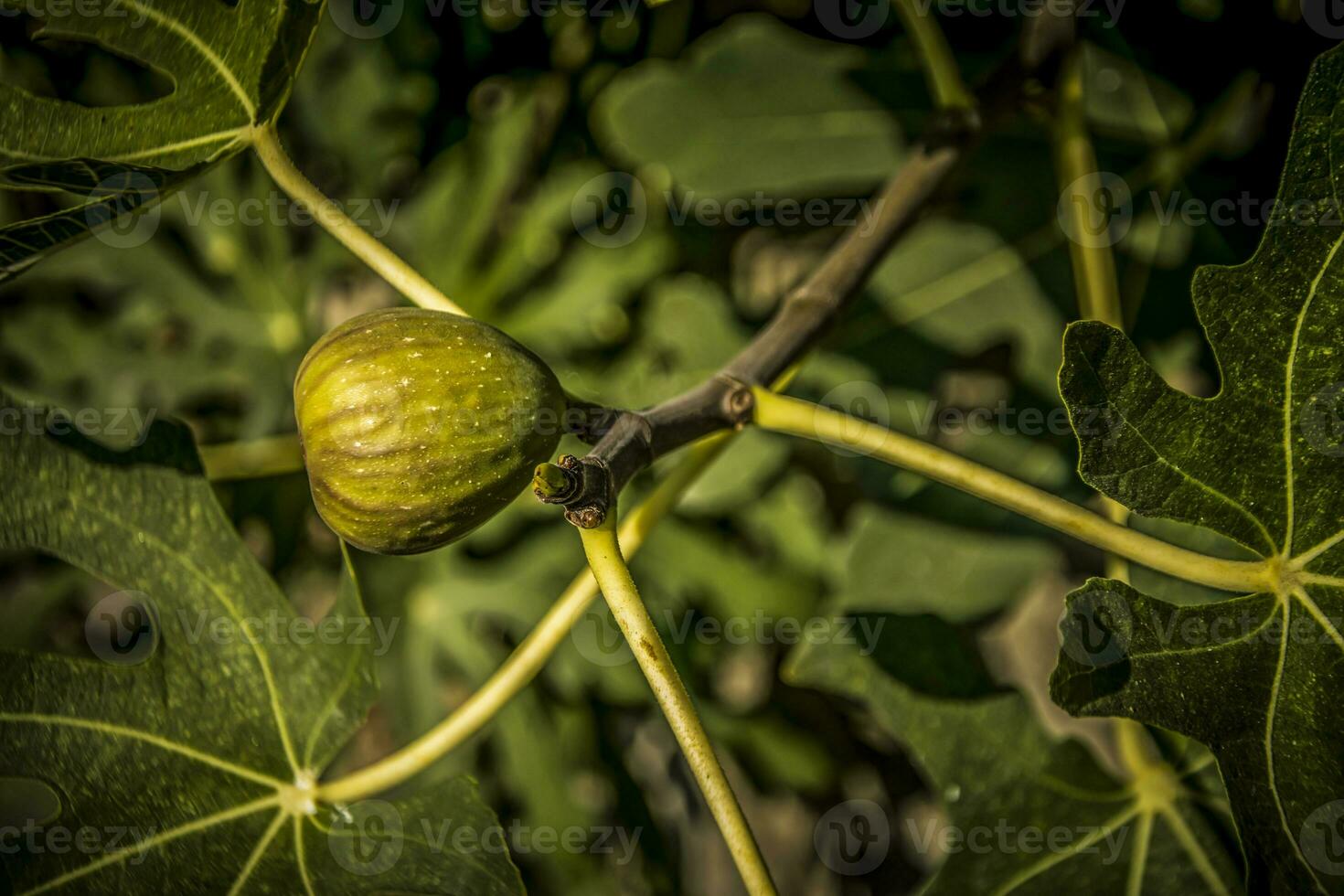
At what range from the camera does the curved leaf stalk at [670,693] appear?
0.68 m

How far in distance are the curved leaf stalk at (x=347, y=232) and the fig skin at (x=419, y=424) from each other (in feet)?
0.17

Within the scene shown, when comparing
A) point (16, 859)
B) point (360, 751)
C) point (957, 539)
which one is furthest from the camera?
point (360, 751)

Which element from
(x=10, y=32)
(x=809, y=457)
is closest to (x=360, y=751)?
(x=809, y=457)

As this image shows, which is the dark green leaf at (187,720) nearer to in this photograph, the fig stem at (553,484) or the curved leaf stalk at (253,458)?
the fig stem at (553,484)

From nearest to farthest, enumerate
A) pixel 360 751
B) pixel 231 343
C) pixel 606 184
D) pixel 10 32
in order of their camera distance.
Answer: pixel 10 32
pixel 606 184
pixel 231 343
pixel 360 751

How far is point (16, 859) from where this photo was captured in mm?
875

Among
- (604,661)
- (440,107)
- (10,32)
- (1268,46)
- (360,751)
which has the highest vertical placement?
(1268,46)

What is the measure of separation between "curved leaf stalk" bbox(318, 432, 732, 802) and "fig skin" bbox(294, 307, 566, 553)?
0.14 m

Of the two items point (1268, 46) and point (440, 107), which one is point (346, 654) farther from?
point (1268, 46)

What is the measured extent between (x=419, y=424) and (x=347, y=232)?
24 centimetres

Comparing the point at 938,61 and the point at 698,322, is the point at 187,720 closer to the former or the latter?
the point at 698,322

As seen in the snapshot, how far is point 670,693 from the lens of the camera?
0.69 m

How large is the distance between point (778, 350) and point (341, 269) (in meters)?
1.24

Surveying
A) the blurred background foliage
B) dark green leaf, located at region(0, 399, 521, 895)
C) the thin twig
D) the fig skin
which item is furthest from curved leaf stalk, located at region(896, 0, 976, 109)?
dark green leaf, located at region(0, 399, 521, 895)
